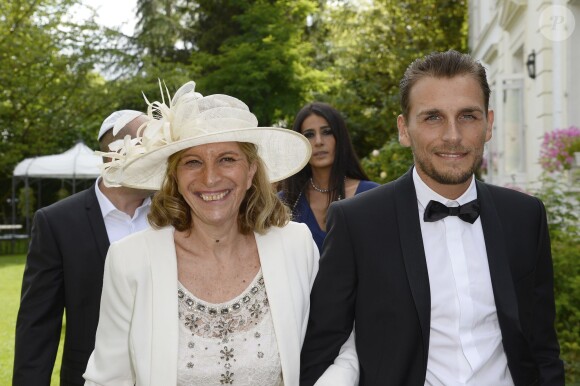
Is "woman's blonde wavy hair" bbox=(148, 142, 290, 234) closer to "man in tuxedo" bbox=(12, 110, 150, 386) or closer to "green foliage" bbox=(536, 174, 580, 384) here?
"man in tuxedo" bbox=(12, 110, 150, 386)

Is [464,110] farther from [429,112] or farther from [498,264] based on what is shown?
[498,264]

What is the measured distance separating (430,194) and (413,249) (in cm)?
26

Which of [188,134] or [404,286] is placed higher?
[188,134]

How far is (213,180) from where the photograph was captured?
3.36m

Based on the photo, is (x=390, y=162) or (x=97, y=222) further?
(x=390, y=162)

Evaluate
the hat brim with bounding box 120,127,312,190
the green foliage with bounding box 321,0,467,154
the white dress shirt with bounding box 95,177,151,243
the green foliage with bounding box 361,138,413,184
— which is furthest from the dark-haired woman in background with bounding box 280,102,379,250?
the green foliage with bounding box 321,0,467,154

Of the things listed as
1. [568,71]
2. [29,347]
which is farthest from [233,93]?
[29,347]

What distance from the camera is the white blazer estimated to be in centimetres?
319

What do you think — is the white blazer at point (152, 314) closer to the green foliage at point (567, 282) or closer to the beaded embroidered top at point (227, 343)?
the beaded embroidered top at point (227, 343)

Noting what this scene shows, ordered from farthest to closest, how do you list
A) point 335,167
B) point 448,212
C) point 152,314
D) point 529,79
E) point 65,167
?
point 65,167 → point 529,79 → point 335,167 → point 152,314 → point 448,212

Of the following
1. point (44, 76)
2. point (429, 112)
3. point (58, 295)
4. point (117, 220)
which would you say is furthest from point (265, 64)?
point (429, 112)

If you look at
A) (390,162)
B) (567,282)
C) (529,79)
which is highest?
(529,79)

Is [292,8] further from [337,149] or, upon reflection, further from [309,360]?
[309,360]

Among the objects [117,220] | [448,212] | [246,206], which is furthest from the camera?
[117,220]
